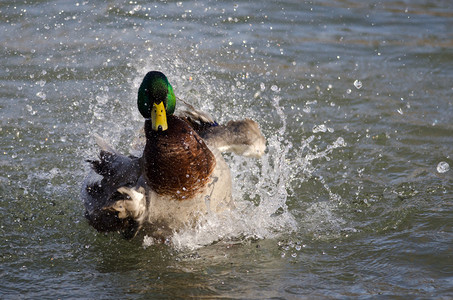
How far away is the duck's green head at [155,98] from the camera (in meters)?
3.83

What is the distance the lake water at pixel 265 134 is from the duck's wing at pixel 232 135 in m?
0.43

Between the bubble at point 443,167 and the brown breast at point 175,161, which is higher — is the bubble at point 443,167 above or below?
below

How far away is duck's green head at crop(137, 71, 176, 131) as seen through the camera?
3.83 meters

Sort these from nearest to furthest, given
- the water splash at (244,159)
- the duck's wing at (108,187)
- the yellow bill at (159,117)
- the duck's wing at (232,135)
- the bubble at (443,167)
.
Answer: the yellow bill at (159,117)
the duck's wing at (108,187)
the water splash at (244,159)
the duck's wing at (232,135)
the bubble at (443,167)

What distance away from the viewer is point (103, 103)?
660cm

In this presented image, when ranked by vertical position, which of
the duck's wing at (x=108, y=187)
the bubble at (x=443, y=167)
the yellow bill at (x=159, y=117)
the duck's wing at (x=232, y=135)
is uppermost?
the yellow bill at (x=159, y=117)

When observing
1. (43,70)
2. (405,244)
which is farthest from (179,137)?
(43,70)

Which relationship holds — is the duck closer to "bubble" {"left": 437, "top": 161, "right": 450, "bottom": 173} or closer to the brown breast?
the brown breast

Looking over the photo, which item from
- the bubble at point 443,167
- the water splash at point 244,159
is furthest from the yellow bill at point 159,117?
the bubble at point 443,167

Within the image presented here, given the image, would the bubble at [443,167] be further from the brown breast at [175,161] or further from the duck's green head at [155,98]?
the duck's green head at [155,98]

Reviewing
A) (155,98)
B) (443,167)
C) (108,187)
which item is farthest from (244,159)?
(155,98)

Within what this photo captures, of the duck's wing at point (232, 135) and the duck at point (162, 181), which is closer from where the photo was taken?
the duck at point (162, 181)

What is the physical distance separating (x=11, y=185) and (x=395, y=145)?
349 centimetres

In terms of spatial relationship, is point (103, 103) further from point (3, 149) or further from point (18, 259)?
point (18, 259)
